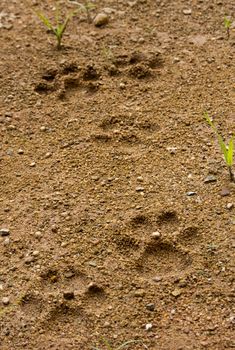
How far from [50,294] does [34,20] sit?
188cm

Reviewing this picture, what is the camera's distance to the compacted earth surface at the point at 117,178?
2.64 meters

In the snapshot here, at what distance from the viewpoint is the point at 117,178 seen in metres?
3.13

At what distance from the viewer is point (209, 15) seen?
13.0 feet

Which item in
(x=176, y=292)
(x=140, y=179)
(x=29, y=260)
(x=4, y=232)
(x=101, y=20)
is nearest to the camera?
(x=176, y=292)

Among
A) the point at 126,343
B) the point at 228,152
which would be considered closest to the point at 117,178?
the point at 228,152

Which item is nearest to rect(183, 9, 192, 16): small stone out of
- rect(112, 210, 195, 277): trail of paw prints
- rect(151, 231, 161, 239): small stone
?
rect(112, 210, 195, 277): trail of paw prints

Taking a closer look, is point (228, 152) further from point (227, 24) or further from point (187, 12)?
point (187, 12)

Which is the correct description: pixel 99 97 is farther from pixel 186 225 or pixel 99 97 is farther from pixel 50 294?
pixel 50 294

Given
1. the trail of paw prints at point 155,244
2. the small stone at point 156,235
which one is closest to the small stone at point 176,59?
the trail of paw prints at point 155,244

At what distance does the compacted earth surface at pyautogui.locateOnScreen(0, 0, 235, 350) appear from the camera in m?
2.64

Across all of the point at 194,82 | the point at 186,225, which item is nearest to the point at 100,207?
the point at 186,225

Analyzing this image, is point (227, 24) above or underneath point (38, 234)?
above

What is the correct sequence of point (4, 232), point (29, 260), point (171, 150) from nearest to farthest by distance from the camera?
point (29, 260), point (4, 232), point (171, 150)

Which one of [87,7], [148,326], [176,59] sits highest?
[87,7]
